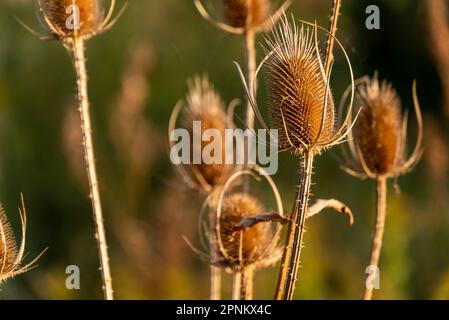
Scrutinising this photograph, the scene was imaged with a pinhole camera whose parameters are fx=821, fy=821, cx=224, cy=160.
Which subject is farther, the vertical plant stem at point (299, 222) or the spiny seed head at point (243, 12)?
the spiny seed head at point (243, 12)

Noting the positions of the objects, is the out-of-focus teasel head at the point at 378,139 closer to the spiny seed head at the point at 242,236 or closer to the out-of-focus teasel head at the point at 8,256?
the spiny seed head at the point at 242,236

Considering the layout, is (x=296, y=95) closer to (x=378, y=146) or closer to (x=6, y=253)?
(x=378, y=146)

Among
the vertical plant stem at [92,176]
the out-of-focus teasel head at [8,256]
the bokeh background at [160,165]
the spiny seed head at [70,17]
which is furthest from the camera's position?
the bokeh background at [160,165]

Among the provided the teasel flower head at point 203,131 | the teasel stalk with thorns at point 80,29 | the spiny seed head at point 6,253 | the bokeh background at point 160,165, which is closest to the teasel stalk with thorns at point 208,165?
the teasel flower head at point 203,131

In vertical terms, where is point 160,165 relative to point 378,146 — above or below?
below

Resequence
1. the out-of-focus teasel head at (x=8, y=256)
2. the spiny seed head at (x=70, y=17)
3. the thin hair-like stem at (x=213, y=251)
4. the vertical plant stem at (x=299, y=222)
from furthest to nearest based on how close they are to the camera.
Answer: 1. the thin hair-like stem at (x=213, y=251)
2. the spiny seed head at (x=70, y=17)
3. the out-of-focus teasel head at (x=8, y=256)
4. the vertical plant stem at (x=299, y=222)

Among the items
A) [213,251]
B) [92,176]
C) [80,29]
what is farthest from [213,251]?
[80,29]
